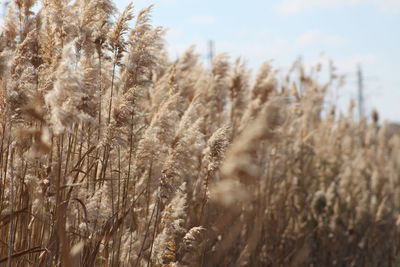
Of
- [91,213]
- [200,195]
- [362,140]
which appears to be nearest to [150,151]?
[91,213]

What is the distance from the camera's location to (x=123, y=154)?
3.72 meters

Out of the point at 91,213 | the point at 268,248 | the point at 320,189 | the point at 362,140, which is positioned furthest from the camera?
the point at 362,140

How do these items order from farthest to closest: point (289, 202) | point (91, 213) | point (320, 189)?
point (320, 189)
point (289, 202)
point (91, 213)

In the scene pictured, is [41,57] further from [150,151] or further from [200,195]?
[200,195]

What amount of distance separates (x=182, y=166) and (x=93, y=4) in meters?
0.88

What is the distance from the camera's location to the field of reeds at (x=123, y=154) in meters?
2.60

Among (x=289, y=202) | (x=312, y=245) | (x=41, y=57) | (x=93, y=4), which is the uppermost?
(x=93, y=4)


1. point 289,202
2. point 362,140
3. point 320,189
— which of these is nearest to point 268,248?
point 289,202

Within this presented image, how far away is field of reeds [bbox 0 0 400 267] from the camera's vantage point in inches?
102

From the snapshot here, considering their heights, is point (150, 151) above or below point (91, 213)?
above

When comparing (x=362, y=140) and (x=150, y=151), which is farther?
(x=362, y=140)

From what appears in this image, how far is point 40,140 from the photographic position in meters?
2.43

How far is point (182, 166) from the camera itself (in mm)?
3283

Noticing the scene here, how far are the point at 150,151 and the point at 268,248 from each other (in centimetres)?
224
